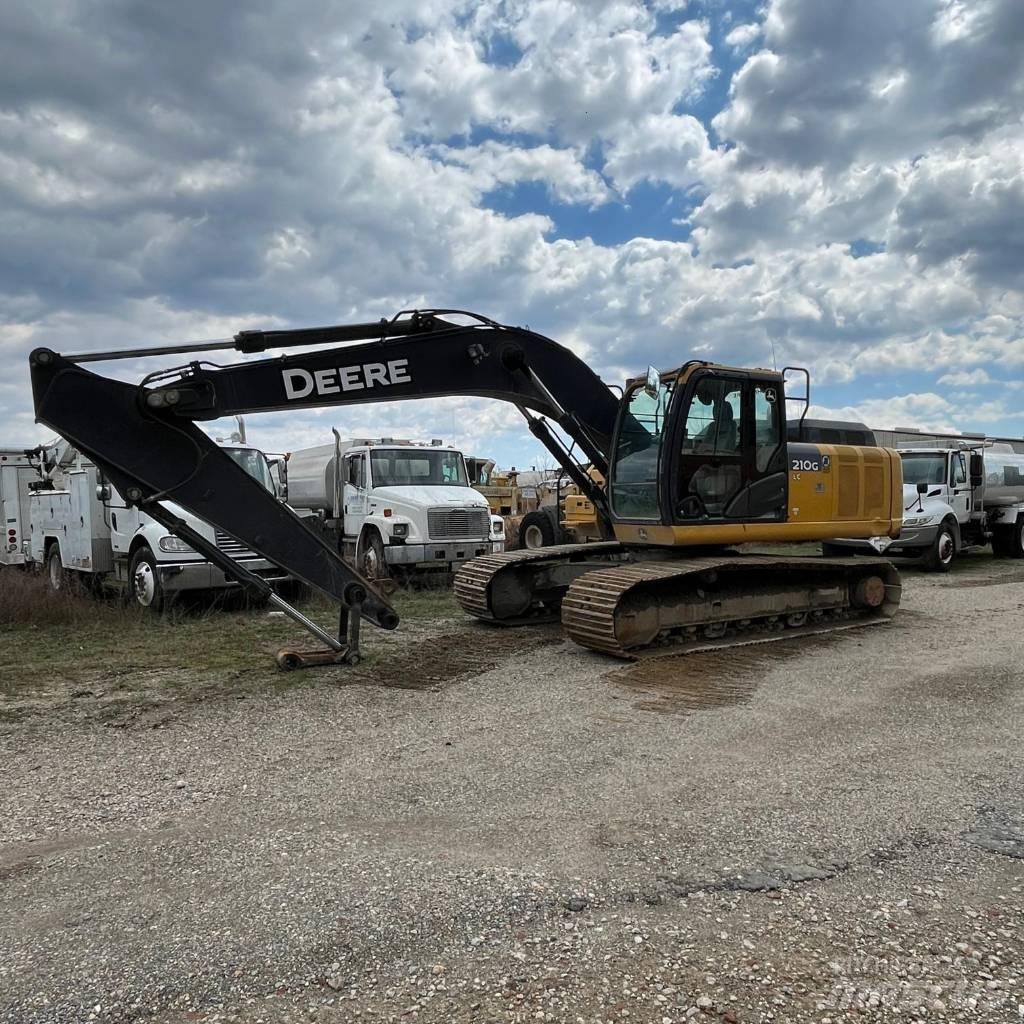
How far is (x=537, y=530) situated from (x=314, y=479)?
5.19m

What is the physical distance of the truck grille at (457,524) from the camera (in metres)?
14.3

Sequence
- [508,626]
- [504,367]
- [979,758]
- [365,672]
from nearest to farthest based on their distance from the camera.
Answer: [979,758] < [365,672] < [504,367] < [508,626]

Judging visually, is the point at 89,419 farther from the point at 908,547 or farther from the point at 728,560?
the point at 908,547

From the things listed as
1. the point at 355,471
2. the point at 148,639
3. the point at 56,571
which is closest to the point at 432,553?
the point at 355,471

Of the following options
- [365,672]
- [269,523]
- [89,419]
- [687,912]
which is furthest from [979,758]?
[89,419]

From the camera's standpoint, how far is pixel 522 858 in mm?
3971

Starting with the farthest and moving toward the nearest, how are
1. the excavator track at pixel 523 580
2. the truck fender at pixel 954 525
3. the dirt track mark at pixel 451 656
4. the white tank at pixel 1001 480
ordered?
the white tank at pixel 1001 480
the truck fender at pixel 954 525
the excavator track at pixel 523 580
the dirt track mark at pixel 451 656

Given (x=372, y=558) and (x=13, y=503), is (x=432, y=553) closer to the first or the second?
(x=372, y=558)

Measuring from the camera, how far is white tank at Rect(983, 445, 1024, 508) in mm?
19688

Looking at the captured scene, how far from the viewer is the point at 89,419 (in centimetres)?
686

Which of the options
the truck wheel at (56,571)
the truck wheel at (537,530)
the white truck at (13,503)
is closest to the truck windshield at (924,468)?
the truck wheel at (537,530)

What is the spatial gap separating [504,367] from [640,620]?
2.78 m

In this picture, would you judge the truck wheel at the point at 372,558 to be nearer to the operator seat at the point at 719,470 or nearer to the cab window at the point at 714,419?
the operator seat at the point at 719,470

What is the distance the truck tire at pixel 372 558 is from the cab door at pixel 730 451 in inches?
266
